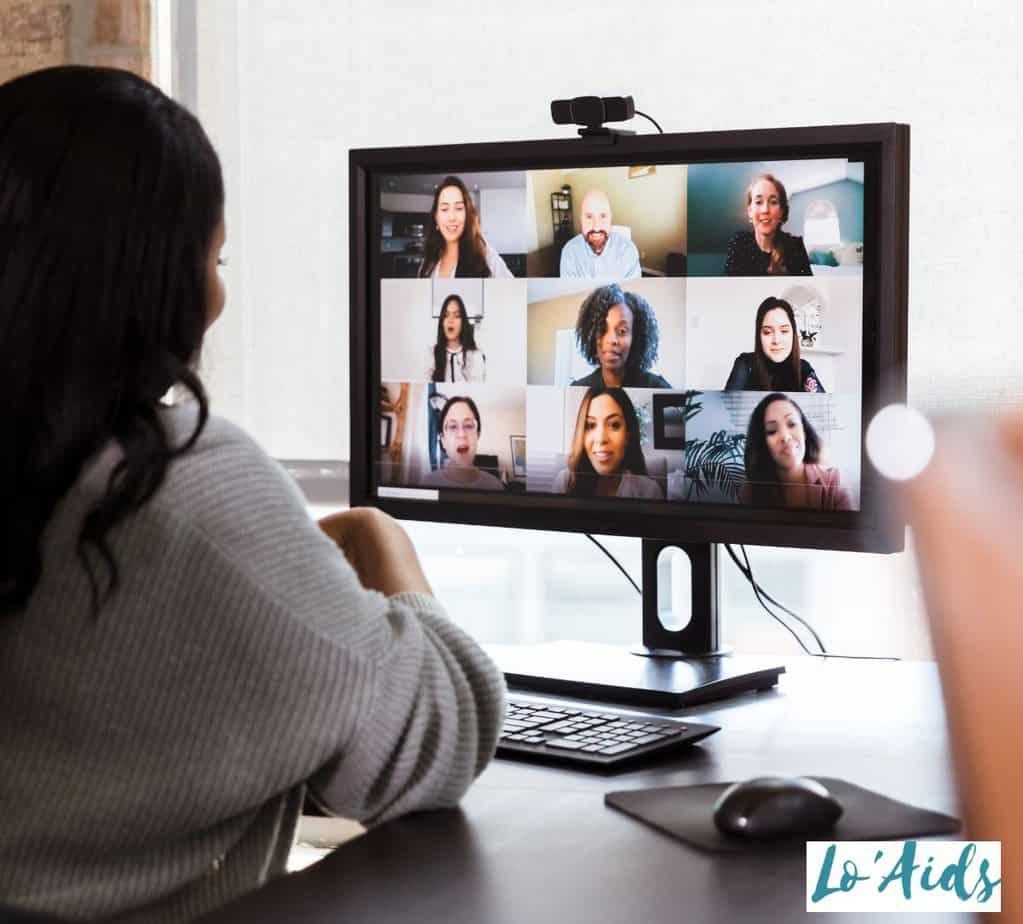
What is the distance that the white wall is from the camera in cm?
178

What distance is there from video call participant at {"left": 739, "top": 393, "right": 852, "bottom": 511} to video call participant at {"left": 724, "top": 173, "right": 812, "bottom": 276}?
0.39 feet

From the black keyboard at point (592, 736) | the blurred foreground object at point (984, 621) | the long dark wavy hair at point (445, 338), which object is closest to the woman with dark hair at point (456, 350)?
the long dark wavy hair at point (445, 338)

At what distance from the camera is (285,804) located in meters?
0.86

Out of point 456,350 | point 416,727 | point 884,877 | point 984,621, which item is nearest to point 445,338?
point 456,350

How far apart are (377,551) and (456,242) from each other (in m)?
0.45

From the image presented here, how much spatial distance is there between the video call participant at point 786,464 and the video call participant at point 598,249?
189 millimetres

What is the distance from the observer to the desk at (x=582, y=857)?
0.71 meters

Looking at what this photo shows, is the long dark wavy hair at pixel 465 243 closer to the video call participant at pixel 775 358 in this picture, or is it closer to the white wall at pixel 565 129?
the video call participant at pixel 775 358

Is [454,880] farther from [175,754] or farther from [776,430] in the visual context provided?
[776,430]

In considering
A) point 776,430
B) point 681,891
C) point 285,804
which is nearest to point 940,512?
point 681,891

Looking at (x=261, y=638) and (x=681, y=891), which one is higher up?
(x=261, y=638)

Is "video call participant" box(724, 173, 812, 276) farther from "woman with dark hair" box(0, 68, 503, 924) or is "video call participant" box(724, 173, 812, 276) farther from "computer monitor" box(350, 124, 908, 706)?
"woman with dark hair" box(0, 68, 503, 924)

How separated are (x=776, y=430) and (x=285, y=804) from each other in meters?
0.61

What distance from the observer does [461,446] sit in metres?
1.42
